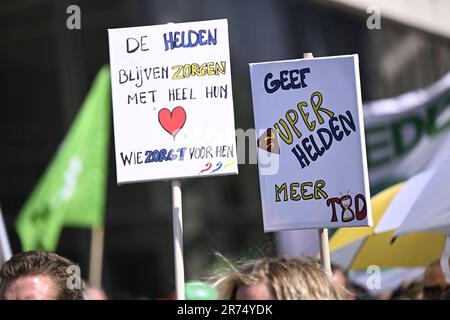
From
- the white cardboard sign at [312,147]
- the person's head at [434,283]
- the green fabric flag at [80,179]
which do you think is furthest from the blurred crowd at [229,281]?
the green fabric flag at [80,179]

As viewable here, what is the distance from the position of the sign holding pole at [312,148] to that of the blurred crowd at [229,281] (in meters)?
0.30

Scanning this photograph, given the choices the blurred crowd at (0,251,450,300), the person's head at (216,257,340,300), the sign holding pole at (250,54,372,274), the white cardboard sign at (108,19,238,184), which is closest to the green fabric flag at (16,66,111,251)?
the blurred crowd at (0,251,450,300)

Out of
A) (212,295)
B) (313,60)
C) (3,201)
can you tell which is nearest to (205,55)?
(313,60)

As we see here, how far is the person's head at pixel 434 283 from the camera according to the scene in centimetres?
469

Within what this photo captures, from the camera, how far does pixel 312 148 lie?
3564 millimetres

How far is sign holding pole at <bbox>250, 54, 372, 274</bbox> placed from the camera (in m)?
3.54

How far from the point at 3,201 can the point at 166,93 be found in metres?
10.7

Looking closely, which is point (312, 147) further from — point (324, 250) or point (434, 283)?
point (434, 283)

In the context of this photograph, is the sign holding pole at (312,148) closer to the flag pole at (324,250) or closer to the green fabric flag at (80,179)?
the flag pole at (324,250)

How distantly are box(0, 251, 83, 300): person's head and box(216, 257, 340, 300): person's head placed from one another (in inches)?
21.4

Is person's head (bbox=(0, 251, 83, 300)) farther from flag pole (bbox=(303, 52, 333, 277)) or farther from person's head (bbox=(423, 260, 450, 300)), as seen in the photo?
person's head (bbox=(423, 260, 450, 300))

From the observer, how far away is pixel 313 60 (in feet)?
11.7

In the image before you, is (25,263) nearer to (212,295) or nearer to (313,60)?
(212,295)

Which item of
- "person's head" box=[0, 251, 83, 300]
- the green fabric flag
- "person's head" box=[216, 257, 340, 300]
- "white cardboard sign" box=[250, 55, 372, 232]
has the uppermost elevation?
the green fabric flag
